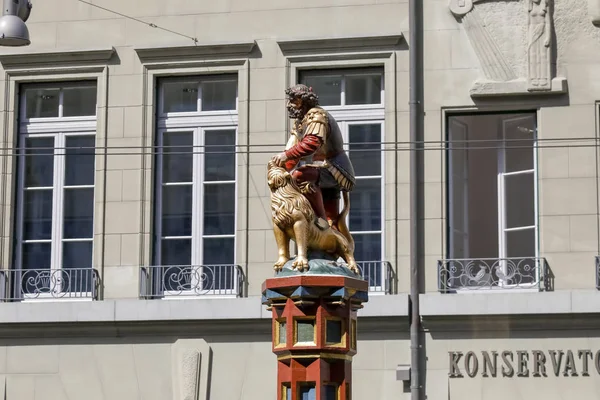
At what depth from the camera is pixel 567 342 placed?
896 inches

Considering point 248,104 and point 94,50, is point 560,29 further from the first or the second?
point 94,50

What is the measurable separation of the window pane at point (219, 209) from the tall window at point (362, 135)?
5.59ft

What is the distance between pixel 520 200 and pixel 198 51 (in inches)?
195

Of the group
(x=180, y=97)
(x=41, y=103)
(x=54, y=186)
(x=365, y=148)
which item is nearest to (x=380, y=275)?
(x=365, y=148)

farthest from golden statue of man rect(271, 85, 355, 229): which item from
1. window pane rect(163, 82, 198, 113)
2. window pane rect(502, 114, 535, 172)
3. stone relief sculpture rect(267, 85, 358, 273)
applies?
window pane rect(163, 82, 198, 113)

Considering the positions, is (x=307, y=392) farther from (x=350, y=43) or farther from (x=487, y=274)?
(x=350, y=43)

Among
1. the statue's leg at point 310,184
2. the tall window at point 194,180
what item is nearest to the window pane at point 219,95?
the tall window at point 194,180

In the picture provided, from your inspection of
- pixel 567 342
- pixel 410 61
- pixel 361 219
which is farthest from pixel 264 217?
pixel 567 342

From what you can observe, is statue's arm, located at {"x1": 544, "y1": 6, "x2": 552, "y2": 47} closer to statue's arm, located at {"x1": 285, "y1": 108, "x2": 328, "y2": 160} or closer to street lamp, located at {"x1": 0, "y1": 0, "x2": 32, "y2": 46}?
street lamp, located at {"x1": 0, "y1": 0, "x2": 32, "y2": 46}

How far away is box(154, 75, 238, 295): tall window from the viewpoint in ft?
79.8

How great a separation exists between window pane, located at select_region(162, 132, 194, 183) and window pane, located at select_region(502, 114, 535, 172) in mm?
4437

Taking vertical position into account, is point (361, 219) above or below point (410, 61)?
below

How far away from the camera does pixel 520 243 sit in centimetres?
2364

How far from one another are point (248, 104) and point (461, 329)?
4363mm
